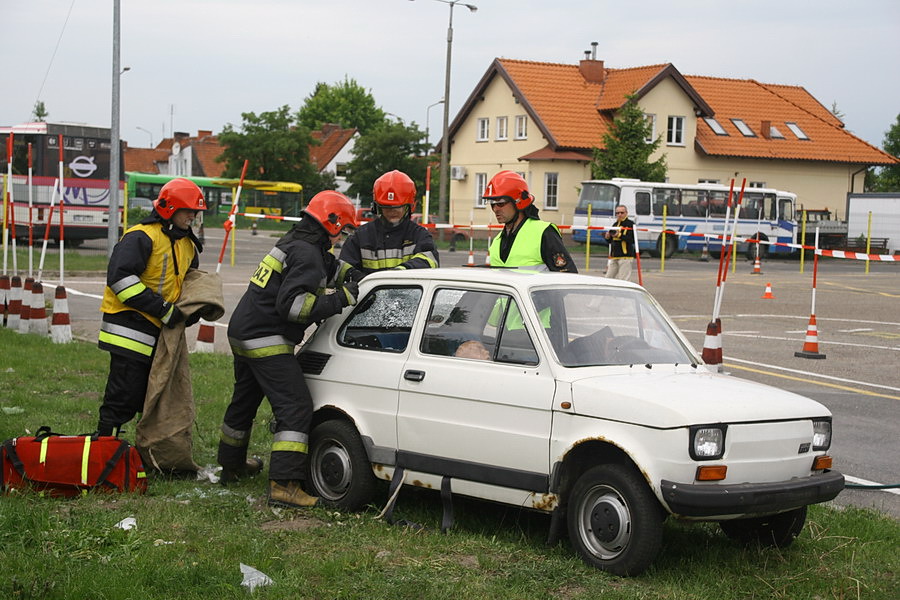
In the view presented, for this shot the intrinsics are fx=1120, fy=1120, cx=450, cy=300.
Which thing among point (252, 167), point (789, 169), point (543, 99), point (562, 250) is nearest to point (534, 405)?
point (562, 250)

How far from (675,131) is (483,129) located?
961cm

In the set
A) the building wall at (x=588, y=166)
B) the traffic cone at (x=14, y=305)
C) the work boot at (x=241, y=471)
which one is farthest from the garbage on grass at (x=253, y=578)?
the building wall at (x=588, y=166)

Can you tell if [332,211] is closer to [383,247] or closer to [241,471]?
[383,247]

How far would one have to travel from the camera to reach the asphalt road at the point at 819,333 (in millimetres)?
8875

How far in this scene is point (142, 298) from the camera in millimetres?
7125

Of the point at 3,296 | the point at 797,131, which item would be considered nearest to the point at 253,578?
the point at 3,296

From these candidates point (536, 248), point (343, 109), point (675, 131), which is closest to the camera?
point (536, 248)

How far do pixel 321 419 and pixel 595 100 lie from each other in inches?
1941

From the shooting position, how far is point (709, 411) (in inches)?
204

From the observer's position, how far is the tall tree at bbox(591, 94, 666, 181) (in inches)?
1800

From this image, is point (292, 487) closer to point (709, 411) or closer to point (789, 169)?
point (709, 411)

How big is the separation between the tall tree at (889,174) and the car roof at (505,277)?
65.1 metres

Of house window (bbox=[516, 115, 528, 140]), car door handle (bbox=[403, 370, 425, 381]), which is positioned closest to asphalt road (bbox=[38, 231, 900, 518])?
car door handle (bbox=[403, 370, 425, 381])

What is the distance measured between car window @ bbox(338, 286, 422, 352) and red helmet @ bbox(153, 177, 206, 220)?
1.31 metres
